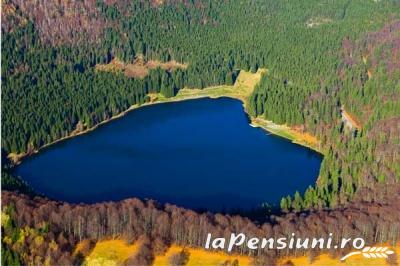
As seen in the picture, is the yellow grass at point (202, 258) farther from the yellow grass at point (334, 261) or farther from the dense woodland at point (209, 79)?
the yellow grass at point (334, 261)

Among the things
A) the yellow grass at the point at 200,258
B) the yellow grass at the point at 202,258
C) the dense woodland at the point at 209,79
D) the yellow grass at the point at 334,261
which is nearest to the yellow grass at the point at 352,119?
the dense woodland at the point at 209,79

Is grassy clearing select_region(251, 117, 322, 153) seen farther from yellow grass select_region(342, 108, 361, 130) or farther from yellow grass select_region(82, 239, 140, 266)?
yellow grass select_region(82, 239, 140, 266)

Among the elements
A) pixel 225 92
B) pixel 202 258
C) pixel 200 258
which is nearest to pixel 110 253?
pixel 200 258

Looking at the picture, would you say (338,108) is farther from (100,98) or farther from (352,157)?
(100,98)

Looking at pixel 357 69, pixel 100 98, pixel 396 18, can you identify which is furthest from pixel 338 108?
pixel 396 18

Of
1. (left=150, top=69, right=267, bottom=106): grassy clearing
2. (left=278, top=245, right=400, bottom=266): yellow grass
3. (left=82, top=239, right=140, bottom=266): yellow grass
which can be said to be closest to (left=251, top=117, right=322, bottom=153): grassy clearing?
(left=150, top=69, right=267, bottom=106): grassy clearing

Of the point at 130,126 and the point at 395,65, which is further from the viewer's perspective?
the point at 395,65

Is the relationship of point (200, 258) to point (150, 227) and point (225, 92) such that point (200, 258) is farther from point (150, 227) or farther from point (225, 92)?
point (225, 92)
